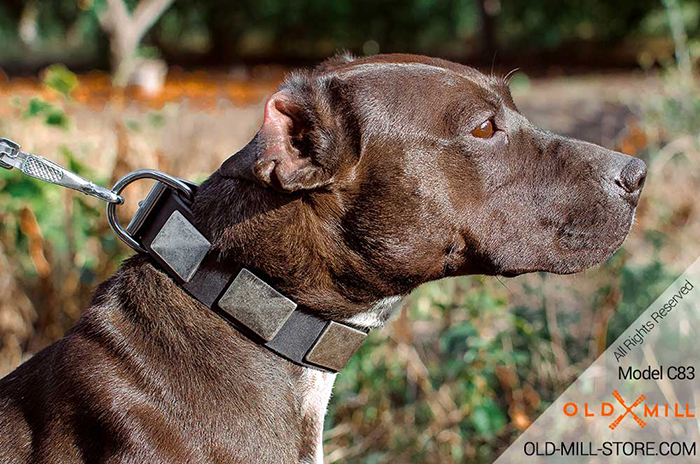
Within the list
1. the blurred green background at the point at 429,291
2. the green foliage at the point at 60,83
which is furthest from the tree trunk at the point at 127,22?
the green foliage at the point at 60,83

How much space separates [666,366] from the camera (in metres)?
4.12

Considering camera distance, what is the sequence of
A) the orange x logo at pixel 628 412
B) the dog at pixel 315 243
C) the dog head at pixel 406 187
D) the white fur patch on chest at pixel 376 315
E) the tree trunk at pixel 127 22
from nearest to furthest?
1. the dog at pixel 315 243
2. the dog head at pixel 406 187
3. the white fur patch on chest at pixel 376 315
4. the orange x logo at pixel 628 412
5. the tree trunk at pixel 127 22

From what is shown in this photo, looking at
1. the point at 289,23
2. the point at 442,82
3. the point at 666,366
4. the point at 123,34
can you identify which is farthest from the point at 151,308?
the point at 289,23

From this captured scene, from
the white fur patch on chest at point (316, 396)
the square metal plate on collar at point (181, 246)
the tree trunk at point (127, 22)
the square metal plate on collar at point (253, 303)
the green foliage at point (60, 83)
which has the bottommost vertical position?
the tree trunk at point (127, 22)

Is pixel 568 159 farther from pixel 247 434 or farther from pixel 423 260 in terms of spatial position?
pixel 247 434

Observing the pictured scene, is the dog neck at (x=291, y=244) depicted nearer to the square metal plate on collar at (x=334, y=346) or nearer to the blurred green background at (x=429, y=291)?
the square metal plate on collar at (x=334, y=346)

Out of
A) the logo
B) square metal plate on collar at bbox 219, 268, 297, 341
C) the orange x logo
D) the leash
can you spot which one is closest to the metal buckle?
the leash

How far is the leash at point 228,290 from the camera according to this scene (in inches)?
92.5

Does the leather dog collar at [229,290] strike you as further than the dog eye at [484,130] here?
No

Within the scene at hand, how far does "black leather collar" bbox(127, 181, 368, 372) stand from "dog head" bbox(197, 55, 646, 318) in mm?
69

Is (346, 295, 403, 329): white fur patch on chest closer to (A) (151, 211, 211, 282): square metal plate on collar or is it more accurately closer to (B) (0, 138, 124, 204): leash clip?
(A) (151, 211, 211, 282): square metal plate on collar

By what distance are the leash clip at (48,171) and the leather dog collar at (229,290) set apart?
0.78 ft

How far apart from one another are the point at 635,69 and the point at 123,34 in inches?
344

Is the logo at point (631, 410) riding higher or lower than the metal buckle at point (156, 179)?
lower
